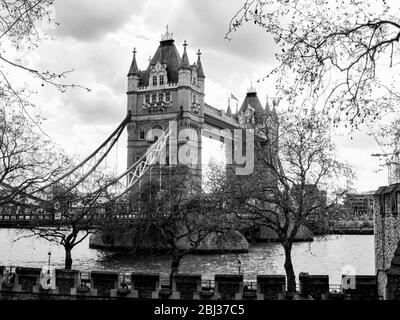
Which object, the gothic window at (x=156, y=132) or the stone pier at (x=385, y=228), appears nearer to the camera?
the stone pier at (x=385, y=228)

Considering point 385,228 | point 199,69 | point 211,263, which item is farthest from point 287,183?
point 199,69

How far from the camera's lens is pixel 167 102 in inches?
2371

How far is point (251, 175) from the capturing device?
1859 centimetres

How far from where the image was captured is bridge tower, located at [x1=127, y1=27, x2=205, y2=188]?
192ft

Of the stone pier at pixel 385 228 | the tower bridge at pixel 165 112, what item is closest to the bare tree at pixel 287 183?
the stone pier at pixel 385 228

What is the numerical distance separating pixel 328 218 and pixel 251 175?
2.96 metres

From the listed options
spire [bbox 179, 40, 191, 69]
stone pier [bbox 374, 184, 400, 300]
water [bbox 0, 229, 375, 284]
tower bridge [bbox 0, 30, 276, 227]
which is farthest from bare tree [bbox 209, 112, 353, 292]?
spire [bbox 179, 40, 191, 69]

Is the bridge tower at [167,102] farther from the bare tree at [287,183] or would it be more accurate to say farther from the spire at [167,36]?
the bare tree at [287,183]

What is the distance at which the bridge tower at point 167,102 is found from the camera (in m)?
58.6

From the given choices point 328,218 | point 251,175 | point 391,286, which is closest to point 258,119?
point 251,175

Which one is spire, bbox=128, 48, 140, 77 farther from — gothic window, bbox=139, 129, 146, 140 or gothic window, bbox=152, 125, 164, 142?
gothic window, bbox=152, 125, 164, 142

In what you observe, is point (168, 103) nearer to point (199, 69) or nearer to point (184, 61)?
point (184, 61)

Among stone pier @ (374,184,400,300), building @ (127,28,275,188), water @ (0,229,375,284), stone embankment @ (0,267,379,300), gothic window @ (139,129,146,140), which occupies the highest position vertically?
building @ (127,28,275,188)
